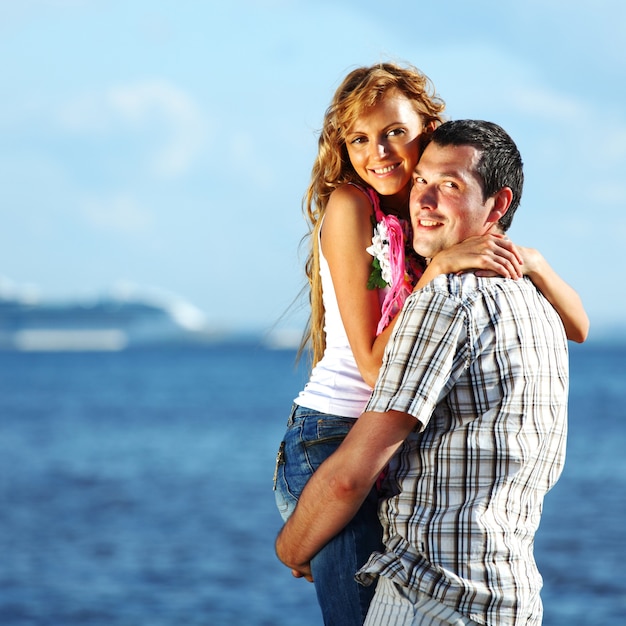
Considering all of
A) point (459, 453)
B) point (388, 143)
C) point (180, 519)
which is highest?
point (180, 519)

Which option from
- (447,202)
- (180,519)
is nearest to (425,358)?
(447,202)

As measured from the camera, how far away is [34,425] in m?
36.8

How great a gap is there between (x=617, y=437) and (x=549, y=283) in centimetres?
2980

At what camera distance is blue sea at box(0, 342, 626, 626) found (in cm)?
1248

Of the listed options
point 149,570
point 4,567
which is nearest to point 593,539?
point 149,570

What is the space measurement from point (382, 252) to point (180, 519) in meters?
17.1

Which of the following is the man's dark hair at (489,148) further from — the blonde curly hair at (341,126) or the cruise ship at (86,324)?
the cruise ship at (86,324)

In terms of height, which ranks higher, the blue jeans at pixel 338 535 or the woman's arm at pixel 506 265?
the woman's arm at pixel 506 265

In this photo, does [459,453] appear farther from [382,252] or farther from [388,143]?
[388,143]

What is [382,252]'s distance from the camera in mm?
2412

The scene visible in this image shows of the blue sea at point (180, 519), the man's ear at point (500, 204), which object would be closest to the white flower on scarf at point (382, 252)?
the man's ear at point (500, 204)

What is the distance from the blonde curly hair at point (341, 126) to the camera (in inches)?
102

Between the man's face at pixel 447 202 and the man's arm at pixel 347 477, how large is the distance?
1.43 feet

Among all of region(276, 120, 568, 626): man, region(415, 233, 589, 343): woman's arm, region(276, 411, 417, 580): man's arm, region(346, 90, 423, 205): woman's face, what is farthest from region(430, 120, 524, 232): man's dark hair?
region(276, 411, 417, 580): man's arm
